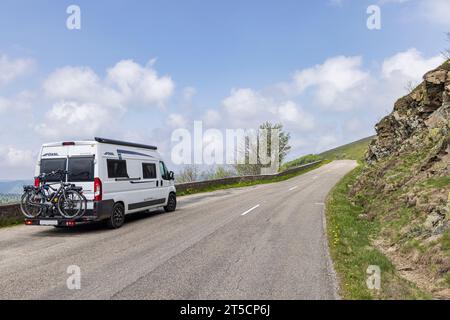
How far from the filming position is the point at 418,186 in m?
9.98

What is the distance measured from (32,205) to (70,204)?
51.4 inches

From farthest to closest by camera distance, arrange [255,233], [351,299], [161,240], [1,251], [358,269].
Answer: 1. [255,233]
2. [161,240]
3. [1,251]
4. [358,269]
5. [351,299]

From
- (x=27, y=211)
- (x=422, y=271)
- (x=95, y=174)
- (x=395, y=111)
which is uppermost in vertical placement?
(x=395, y=111)

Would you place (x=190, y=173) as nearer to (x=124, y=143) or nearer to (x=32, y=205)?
(x=124, y=143)

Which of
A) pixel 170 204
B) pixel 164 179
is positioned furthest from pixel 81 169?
pixel 170 204

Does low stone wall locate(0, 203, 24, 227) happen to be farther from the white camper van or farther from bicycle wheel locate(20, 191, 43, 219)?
the white camper van

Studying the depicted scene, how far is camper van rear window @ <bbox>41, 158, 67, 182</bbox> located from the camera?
10.5m

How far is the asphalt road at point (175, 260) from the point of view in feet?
17.1

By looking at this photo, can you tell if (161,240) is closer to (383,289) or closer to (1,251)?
(1,251)

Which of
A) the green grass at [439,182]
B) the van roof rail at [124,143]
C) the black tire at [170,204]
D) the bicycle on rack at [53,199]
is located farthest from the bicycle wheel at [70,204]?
the green grass at [439,182]

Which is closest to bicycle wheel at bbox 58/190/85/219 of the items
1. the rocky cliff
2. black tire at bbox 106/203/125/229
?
black tire at bbox 106/203/125/229

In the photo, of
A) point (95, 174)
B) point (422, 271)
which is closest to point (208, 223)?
point (95, 174)

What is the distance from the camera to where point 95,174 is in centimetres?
1009
